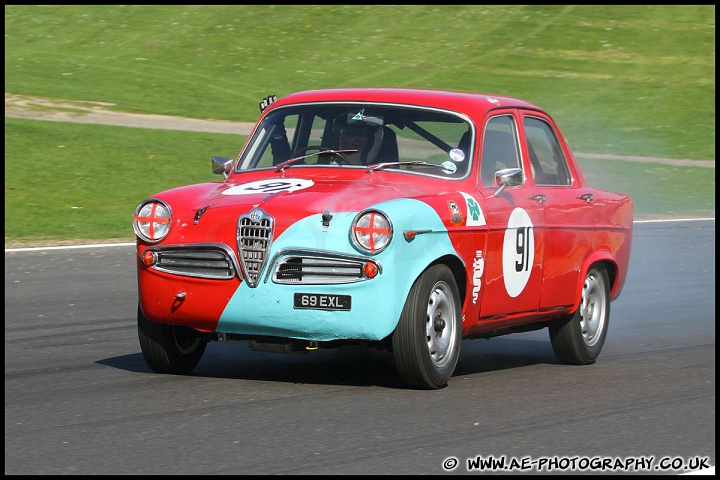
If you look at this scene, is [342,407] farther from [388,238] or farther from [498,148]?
[498,148]

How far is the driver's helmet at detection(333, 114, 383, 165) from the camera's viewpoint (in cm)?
868

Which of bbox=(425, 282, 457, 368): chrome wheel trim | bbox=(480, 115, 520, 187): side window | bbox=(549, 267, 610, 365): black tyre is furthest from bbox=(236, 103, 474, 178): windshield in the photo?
bbox=(549, 267, 610, 365): black tyre

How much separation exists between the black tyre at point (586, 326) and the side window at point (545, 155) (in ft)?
2.30

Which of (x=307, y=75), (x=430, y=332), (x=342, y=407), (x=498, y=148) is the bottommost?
(x=342, y=407)

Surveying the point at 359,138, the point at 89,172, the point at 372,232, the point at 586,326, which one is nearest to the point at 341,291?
the point at 372,232

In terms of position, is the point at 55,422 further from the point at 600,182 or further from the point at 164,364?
the point at 600,182

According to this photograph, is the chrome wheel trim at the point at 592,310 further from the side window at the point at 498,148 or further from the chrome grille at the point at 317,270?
the chrome grille at the point at 317,270

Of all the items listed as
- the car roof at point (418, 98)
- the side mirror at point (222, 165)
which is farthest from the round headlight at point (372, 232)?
the side mirror at point (222, 165)

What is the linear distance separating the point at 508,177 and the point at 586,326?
1.65 m

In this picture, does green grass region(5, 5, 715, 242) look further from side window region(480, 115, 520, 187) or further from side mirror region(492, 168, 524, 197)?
side mirror region(492, 168, 524, 197)

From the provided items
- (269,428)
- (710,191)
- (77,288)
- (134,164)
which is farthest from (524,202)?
(710,191)

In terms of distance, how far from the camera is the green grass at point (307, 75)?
856 inches

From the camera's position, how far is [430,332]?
25.3 feet

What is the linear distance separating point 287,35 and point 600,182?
2008 centimetres
